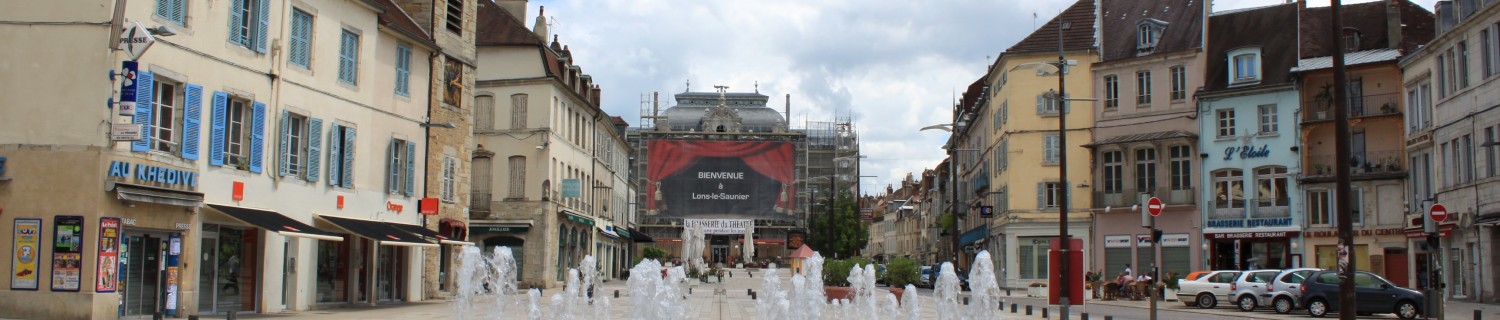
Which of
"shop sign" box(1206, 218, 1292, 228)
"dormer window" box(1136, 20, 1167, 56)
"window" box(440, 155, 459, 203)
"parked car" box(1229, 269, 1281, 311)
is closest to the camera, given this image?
"parked car" box(1229, 269, 1281, 311)

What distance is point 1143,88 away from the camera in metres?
49.1

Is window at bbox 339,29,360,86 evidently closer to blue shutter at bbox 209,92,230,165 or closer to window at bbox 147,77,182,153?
blue shutter at bbox 209,92,230,165

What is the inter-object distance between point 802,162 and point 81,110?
95455 millimetres

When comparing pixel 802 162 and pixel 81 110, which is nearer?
pixel 81 110

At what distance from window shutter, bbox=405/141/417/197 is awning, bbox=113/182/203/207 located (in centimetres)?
864

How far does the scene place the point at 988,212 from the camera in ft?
179

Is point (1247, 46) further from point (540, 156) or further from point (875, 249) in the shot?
point (875, 249)

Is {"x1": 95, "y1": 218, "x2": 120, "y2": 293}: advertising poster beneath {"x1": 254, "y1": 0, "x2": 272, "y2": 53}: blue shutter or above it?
beneath

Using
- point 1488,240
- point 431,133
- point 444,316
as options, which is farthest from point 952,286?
point 1488,240

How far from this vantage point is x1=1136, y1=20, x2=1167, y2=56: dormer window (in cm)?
4928

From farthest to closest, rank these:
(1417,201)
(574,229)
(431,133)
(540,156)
Answer: (574,229) < (540,156) < (1417,201) < (431,133)

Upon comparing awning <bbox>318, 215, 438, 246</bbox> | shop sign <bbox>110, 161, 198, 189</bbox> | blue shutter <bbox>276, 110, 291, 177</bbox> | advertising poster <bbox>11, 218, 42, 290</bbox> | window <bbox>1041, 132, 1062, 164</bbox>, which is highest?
window <bbox>1041, 132, 1062, 164</bbox>

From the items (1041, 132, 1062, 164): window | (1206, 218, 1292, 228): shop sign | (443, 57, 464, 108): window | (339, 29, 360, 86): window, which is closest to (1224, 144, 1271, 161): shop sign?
(1206, 218, 1292, 228): shop sign

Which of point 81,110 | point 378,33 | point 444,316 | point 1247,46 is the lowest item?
point 444,316
